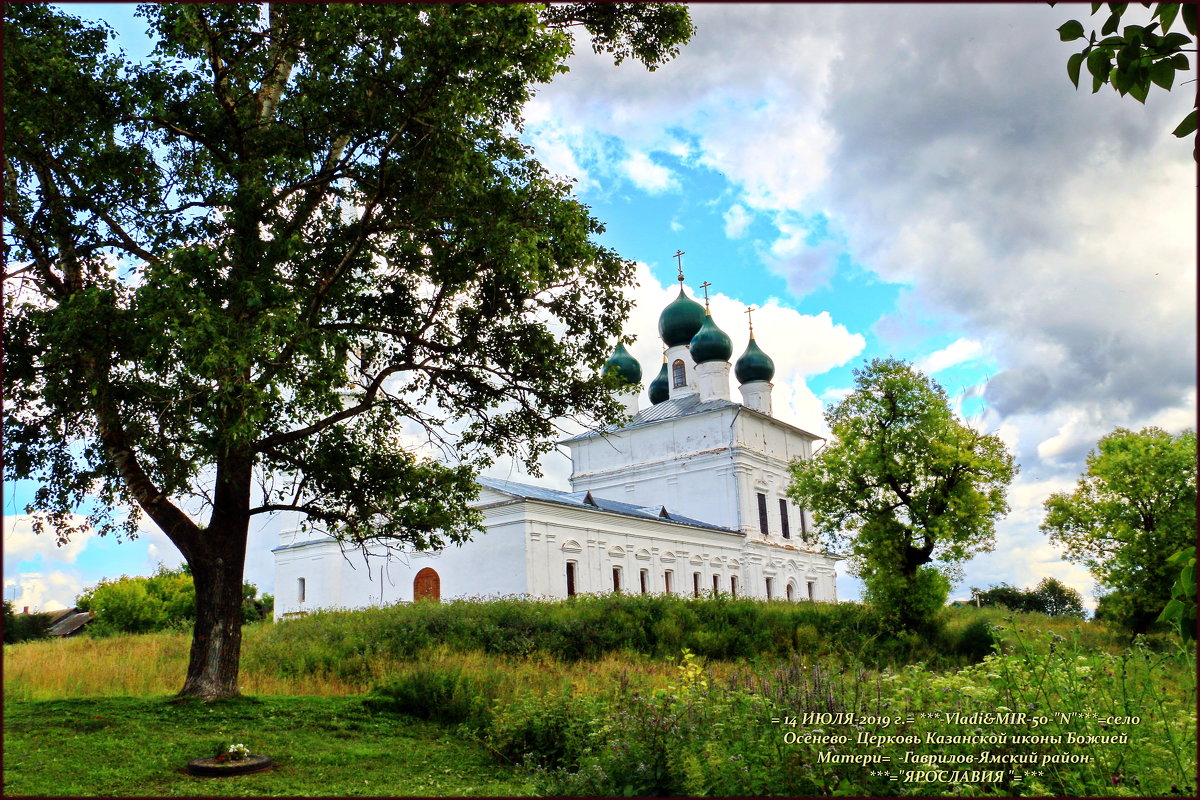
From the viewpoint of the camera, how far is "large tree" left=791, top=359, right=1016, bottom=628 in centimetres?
2748

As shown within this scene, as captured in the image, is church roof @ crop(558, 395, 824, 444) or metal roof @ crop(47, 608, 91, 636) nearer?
metal roof @ crop(47, 608, 91, 636)

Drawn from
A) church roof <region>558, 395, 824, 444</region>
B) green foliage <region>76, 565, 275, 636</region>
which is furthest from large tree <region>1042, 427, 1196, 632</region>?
green foliage <region>76, 565, 275, 636</region>

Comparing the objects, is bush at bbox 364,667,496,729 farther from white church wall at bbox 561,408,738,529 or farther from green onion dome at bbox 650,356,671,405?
green onion dome at bbox 650,356,671,405

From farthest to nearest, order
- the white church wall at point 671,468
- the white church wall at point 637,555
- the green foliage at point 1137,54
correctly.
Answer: the white church wall at point 671,468 < the white church wall at point 637,555 < the green foliage at point 1137,54

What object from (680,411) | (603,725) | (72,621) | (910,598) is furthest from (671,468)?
(603,725)

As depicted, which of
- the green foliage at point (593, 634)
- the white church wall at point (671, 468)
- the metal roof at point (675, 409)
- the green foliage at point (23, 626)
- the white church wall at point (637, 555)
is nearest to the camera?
the green foliage at point (593, 634)

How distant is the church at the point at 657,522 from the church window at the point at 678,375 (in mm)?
63

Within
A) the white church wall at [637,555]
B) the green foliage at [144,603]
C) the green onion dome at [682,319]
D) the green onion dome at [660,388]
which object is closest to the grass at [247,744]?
the white church wall at [637,555]

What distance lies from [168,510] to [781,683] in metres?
8.51

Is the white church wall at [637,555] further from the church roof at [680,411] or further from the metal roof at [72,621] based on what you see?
the metal roof at [72,621]

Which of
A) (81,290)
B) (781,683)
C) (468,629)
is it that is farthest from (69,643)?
(781,683)

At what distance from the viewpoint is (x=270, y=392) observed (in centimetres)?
998

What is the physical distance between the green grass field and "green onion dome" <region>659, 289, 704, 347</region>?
1391 inches

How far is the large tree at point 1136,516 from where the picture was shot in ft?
91.8
